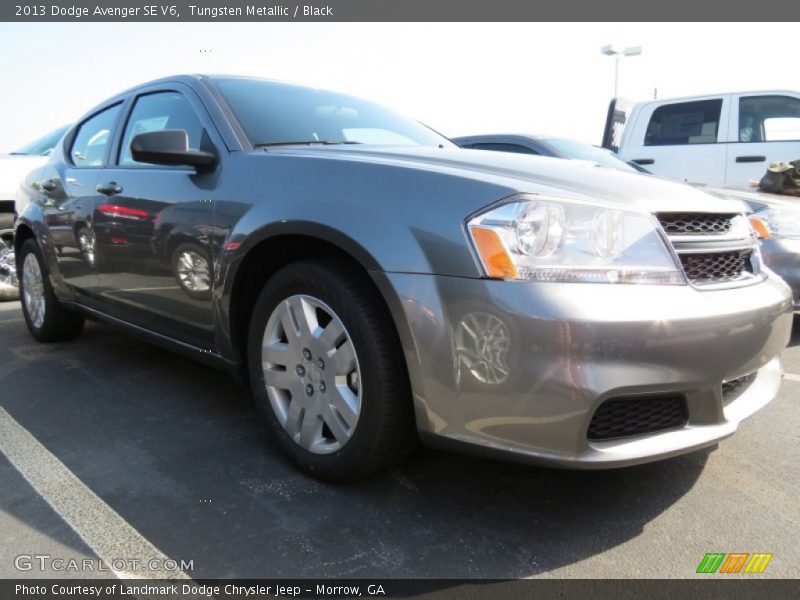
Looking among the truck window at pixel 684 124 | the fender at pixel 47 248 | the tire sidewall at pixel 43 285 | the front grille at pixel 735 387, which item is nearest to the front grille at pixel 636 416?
the front grille at pixel 735 387

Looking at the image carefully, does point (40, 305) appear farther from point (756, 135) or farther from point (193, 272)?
point (756, 135)

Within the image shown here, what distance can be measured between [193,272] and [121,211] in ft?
2.35

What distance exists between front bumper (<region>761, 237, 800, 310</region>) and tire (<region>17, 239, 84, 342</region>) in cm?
442

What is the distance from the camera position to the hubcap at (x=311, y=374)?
213 centimetres

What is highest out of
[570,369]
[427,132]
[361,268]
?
[427,132]

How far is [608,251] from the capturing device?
182 centimetres

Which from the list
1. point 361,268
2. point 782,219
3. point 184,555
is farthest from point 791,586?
point 782,219

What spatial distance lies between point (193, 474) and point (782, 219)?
156 inches

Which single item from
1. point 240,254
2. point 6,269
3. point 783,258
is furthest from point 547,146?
point 6,269

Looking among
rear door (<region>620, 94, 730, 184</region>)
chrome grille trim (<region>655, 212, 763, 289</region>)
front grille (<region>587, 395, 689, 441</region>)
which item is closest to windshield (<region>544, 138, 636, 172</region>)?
rear door (<region>620, 94, 730, 184</region>)

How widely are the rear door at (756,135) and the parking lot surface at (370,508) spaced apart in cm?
431

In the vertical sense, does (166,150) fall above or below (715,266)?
above

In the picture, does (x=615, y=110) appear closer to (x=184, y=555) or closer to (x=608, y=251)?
(x=608, y=251)

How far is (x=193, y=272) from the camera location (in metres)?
2.69
